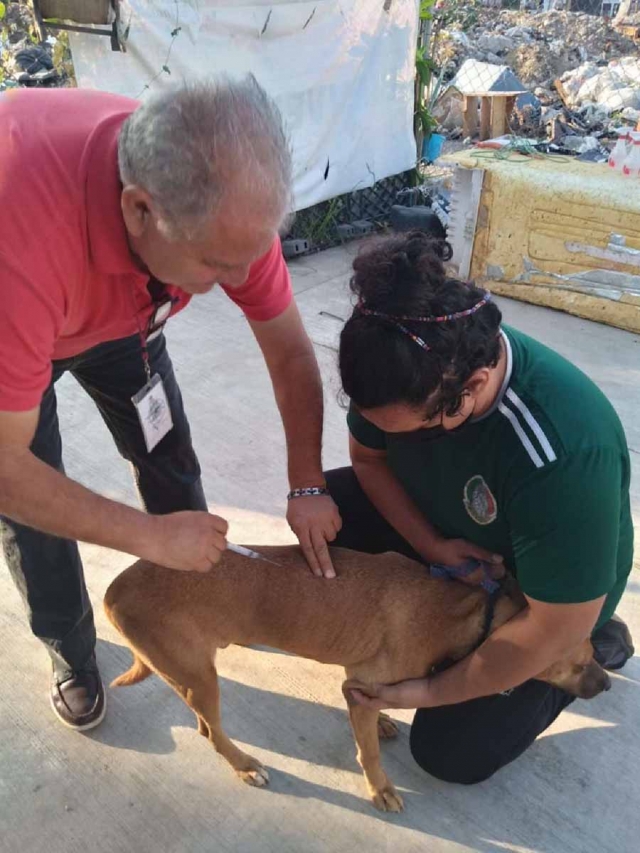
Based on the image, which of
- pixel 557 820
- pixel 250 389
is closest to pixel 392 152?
pixel 250 389

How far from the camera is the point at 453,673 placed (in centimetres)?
204

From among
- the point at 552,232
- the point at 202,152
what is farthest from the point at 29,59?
the point at 202,152

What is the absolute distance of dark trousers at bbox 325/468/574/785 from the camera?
6.95 feet

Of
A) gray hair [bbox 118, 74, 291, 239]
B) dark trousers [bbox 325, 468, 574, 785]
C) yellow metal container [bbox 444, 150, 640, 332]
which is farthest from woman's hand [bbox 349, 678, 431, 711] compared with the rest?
yellow metal container [bbox 444, 150, 640, 332]

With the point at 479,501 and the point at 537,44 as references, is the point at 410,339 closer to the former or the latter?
the point at 479,501

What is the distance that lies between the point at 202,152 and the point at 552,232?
4.16 metres

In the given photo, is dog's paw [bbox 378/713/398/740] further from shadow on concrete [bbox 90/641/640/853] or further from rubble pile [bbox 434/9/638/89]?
rubble pile [bbox 434/9/638/89]

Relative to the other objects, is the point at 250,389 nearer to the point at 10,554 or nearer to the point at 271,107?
the point at 10,554

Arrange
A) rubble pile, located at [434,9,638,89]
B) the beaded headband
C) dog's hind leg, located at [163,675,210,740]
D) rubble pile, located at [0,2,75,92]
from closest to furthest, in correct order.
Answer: the beaded headband < dog's hind leg, located at [163,675,210,740] < rubble pile, located at [0,2,75,92] < rubble pile, located at [434,9,638,89]

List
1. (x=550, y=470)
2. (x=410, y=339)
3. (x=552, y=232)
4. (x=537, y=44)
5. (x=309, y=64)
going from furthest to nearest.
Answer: (x=537, y=44), (x=309, y=64), (x=552, y=232), (x=550, y=470), (x=410, y=339)

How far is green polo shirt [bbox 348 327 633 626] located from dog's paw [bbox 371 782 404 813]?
903 millimetres

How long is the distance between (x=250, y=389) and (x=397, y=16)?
14.5ft

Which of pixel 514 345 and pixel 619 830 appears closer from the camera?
pixel 514 345

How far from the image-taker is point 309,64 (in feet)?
19.9
